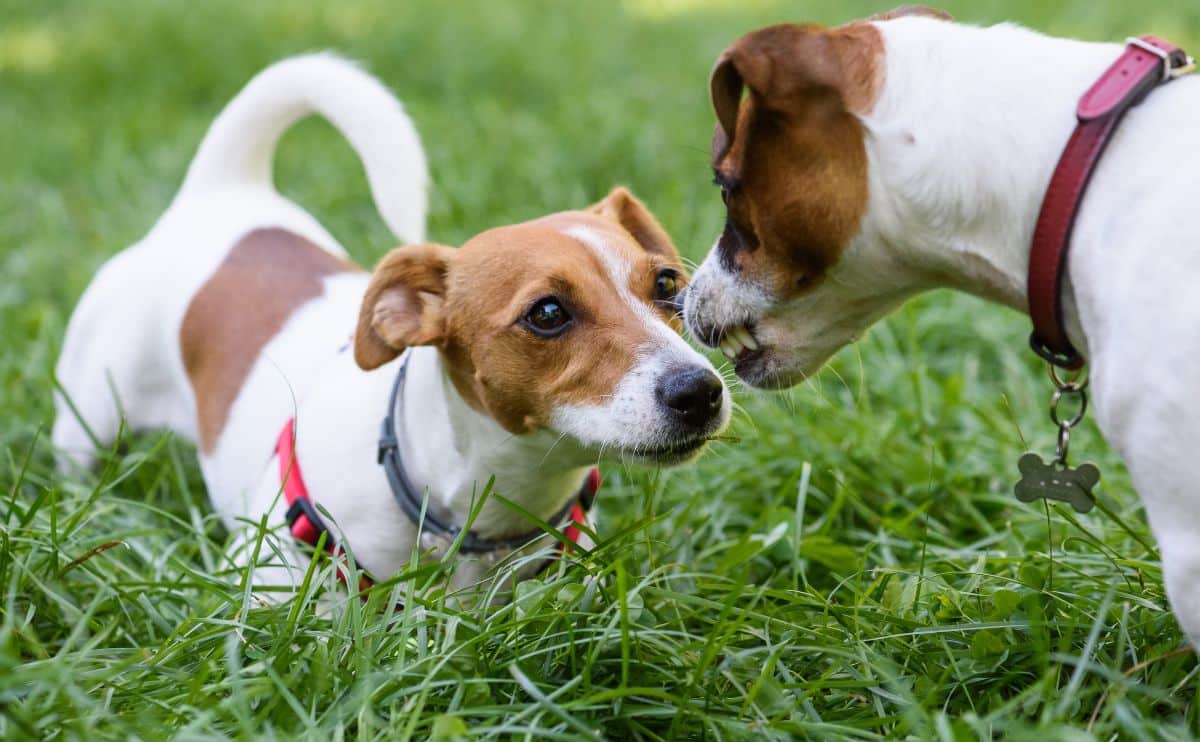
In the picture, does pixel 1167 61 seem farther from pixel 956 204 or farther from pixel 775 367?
pixel 775 367

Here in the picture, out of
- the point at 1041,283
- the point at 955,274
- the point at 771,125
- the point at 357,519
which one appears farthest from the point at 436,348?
the point at 1041,283

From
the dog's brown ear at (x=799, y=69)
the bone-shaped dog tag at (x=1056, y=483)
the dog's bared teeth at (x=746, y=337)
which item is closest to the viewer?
the dog's brown ear at (x=799, y=69)

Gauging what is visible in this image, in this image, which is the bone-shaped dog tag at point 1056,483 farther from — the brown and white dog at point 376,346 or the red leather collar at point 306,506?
the red leather collar at point 306,506

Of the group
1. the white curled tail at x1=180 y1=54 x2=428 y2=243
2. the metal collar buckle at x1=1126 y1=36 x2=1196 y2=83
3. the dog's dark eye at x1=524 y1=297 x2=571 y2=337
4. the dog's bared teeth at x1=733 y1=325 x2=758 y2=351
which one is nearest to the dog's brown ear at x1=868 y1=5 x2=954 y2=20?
the metal collar buckle at x1=1126 y1=36 x2=1196 y2=83

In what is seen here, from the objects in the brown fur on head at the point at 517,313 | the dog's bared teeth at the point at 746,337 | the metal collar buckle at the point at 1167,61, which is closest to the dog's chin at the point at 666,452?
the brown fur on head at the point at 517,313

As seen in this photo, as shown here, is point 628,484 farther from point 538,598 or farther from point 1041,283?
point 1041,283

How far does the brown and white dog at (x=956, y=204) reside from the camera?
2061 millimetres

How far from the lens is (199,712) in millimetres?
2346

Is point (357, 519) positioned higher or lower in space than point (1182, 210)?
lower

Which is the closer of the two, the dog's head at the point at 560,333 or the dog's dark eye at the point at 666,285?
the dog's head at the point at 560,333

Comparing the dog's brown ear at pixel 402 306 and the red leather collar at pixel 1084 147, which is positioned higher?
the red leather collar at pixel 1084 147

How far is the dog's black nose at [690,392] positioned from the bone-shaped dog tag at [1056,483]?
0.66m

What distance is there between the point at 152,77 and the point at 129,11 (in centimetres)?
165

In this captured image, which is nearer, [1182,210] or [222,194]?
Result: [1182,210]
